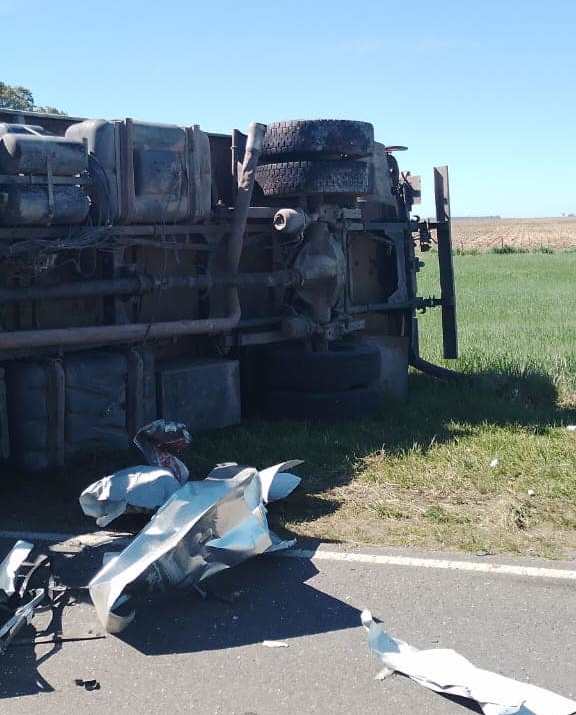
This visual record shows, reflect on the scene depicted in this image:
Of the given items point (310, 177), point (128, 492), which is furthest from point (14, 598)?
point (310, 177)

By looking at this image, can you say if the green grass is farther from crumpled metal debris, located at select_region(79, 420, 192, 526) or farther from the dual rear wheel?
crumpled metal debris, located at select_region(79, 420, 192, 526)

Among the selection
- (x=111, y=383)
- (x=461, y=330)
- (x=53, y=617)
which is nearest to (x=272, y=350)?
(x=111, y=383)

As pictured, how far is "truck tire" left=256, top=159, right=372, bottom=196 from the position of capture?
335 inches

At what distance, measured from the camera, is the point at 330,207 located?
29.0 ft

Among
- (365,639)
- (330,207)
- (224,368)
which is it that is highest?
(330,207)

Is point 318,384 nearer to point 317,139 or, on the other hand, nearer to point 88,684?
point 317,139

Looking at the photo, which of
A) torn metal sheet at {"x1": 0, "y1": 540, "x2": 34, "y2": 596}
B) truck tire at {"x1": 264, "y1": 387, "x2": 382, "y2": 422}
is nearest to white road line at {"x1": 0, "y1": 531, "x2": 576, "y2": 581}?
torn metal sheet at {"x1": 0, "y1": 540, "x2": 34, "y2": 596}

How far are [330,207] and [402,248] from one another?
5.97ft

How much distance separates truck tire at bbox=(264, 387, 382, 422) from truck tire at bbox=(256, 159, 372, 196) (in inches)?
69.8

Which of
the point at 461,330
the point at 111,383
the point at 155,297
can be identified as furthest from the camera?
the point at 461,330

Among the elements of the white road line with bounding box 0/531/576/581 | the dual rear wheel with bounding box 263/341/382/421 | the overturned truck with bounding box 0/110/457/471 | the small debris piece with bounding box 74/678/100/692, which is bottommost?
the small debris piece with bounding box 74/678/100/692

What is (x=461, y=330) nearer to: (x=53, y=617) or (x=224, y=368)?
(x=224, y=368)

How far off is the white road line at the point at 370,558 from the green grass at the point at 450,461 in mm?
258

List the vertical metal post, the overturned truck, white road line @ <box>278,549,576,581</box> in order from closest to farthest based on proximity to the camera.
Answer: white road line @ <box>278,549,576,581</box>, the overturned truck, the vertical metal post
